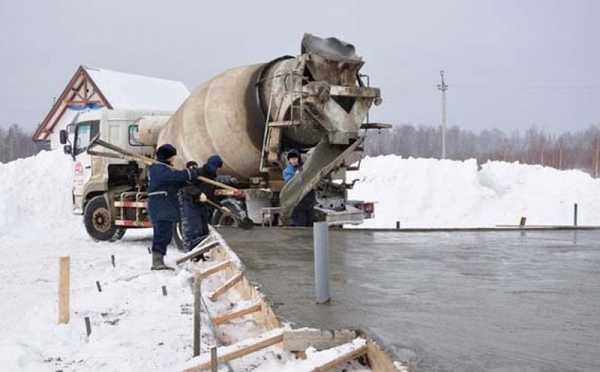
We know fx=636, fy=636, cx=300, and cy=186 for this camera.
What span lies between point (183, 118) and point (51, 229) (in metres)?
8.56

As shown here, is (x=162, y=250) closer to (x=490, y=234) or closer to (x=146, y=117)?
(x=490, y=234)

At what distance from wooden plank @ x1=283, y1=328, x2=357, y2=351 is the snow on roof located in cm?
2985

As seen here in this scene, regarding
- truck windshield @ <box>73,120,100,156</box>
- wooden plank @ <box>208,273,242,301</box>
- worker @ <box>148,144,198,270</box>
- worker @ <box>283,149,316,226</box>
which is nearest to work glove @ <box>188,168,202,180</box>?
worker @ <box>148,144,198,270</box>

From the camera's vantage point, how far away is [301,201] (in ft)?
32.7

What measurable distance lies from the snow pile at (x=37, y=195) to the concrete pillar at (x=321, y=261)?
583 inches

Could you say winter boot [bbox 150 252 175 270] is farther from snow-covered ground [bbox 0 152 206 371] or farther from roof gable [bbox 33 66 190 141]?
roof gable [bbox 33 66 190 141]

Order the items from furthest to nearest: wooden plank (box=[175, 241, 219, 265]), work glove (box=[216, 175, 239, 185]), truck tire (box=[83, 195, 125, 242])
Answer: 1. truck tire (box=[83, 195, 125, 242])
2. work glove (box=[216, 175, 239, 185])
3. wooden plank (box=[175, 241, 219, 265])

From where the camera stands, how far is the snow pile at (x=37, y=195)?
59.9 feet

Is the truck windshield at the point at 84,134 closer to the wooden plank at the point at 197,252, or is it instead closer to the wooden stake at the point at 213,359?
the wooden plank at the point at 197,252

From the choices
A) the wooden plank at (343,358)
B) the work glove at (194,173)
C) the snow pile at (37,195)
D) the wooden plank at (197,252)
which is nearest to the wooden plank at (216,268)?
the wooden plank at (197,252)

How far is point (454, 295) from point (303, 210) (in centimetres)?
569

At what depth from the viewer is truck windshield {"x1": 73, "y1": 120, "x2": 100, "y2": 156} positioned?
14.2 m

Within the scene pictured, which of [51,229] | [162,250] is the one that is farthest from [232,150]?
[51,229]

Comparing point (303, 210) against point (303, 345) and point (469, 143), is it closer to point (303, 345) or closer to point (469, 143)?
point (303, 345)
